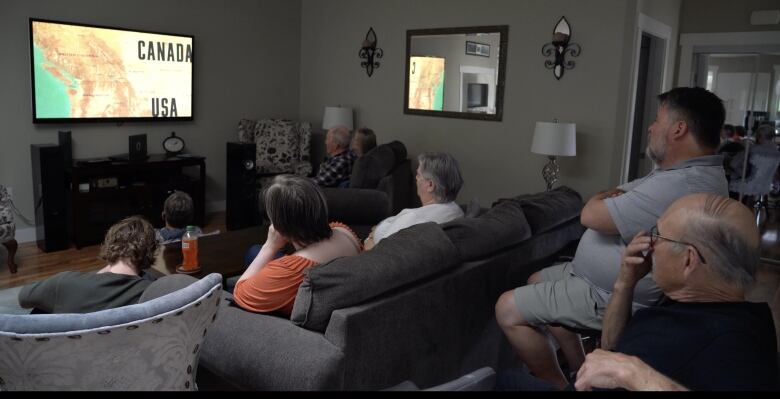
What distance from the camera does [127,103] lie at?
5.50 meters

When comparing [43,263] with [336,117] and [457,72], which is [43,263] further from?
[457,72]

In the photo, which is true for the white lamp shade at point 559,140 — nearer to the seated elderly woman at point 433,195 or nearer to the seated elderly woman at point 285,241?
the seated elderly woman at point 433,195

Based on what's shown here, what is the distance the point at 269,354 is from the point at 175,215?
1.97 meters

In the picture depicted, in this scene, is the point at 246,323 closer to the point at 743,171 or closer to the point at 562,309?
the point at 562,309

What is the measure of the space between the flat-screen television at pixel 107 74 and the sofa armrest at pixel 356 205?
2297mm

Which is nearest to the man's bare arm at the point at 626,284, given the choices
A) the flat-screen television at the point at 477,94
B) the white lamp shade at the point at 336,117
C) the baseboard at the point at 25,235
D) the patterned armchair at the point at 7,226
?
the flat-screen television at the point at 477,94

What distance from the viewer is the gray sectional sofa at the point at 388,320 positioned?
6.28ft

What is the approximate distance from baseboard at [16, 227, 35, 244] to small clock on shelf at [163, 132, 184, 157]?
1356 millimetres

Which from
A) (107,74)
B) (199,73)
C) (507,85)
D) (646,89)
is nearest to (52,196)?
(107,74)

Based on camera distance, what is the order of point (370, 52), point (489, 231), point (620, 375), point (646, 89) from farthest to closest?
point (370, 52) < point (646, 89) < point (489, 231) < point (620, 375)

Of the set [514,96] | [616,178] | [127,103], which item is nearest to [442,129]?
[514,96]

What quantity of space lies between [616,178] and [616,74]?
83cm

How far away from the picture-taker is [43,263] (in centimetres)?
454

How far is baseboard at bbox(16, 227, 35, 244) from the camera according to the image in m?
5.06
